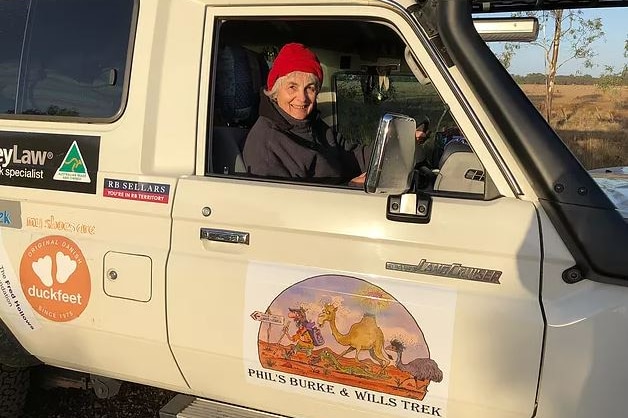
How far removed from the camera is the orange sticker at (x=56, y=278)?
2.54 m

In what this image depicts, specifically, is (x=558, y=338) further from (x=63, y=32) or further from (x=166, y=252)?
(x=63, y=32)

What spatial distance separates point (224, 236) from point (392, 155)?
0.74 metres

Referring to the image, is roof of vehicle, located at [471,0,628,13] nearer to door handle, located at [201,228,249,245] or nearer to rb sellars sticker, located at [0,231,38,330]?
door handle, located at [201,228,249,245]

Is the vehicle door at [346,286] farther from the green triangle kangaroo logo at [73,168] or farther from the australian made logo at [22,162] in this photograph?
the australian made logo at [22,162]

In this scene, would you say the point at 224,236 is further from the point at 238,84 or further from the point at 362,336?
the point at 238,84

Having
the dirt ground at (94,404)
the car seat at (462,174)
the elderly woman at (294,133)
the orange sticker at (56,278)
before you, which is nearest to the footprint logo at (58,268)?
the orange sticker at (56,278)

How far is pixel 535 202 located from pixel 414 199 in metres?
0.37

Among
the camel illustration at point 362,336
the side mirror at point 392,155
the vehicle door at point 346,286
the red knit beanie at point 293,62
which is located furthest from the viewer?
the red knit beanie at point 293,62

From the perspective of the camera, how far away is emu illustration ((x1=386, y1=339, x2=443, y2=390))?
2.05 metres

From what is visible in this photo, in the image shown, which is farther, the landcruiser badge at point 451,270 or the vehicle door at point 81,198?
the vehicle door at point 81,198

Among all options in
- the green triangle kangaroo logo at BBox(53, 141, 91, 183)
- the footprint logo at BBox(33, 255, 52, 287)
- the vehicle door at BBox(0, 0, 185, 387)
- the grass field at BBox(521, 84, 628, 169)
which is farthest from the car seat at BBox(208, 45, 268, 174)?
the grass field at BBox(521, 84, 628, 169)

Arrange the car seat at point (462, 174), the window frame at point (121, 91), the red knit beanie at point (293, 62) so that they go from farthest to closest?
the red knit beanie at point (293, 62) → the window frame at point (121, 91) → the car seat at point (462, 174)

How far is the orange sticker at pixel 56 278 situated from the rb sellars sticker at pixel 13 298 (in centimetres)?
4

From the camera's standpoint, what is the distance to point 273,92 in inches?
109
